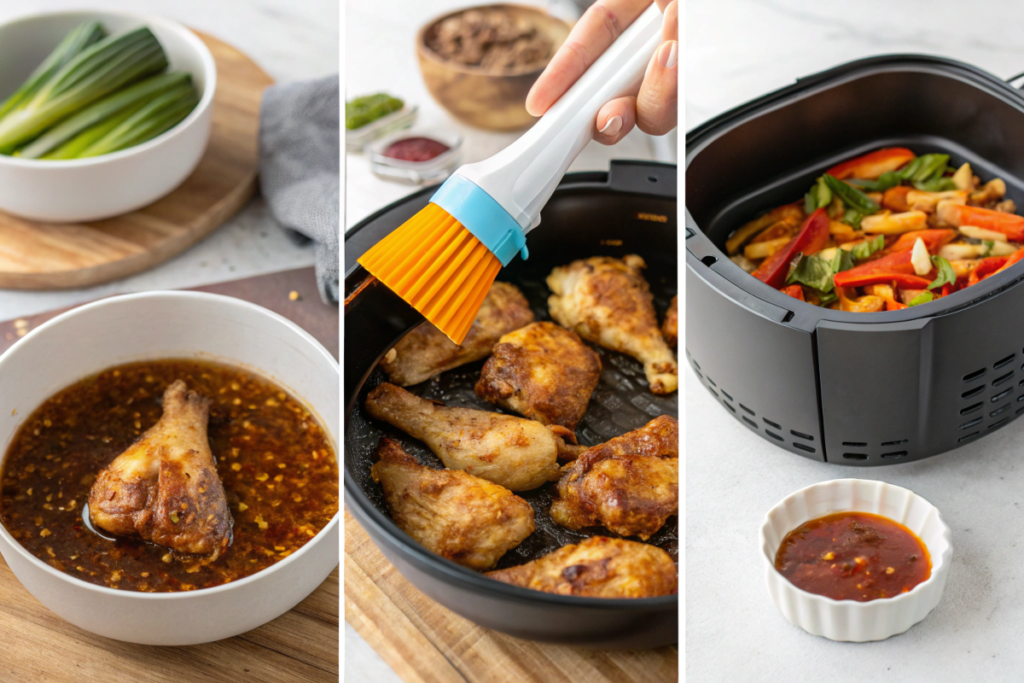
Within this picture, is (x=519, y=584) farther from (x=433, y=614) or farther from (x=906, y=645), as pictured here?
(x=906, y=645)

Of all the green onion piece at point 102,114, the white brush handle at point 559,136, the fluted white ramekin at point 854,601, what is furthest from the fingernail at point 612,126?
the green onion piece at point 102,114

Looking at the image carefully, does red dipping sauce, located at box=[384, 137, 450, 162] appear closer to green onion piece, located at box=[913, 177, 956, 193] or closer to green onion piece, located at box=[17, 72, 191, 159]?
green onion piece, located at box=[17, 72, 191, 159]

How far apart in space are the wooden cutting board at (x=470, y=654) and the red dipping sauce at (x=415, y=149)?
115 cm

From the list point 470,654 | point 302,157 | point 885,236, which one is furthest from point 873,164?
point 470,654

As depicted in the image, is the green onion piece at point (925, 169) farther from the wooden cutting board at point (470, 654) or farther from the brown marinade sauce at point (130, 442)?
the brown marinade sauce at point (130, 442)

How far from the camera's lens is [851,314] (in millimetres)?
1381

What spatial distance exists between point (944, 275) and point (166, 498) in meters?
1.40

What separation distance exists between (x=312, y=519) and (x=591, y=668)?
46 cm

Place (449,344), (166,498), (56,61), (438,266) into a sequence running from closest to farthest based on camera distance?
(438,266) → (166,498) → (449,344) → (56,61)

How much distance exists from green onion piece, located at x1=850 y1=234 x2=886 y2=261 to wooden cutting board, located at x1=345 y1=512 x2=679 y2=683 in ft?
3.09

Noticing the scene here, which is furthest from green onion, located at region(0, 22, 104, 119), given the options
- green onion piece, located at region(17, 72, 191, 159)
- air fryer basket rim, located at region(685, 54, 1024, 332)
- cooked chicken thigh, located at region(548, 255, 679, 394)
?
air fryer basket rim, located at region(685, 54, 1024, 332)

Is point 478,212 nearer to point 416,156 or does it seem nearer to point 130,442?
point 130,442

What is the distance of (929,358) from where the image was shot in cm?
141

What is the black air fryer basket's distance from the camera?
1399mm
